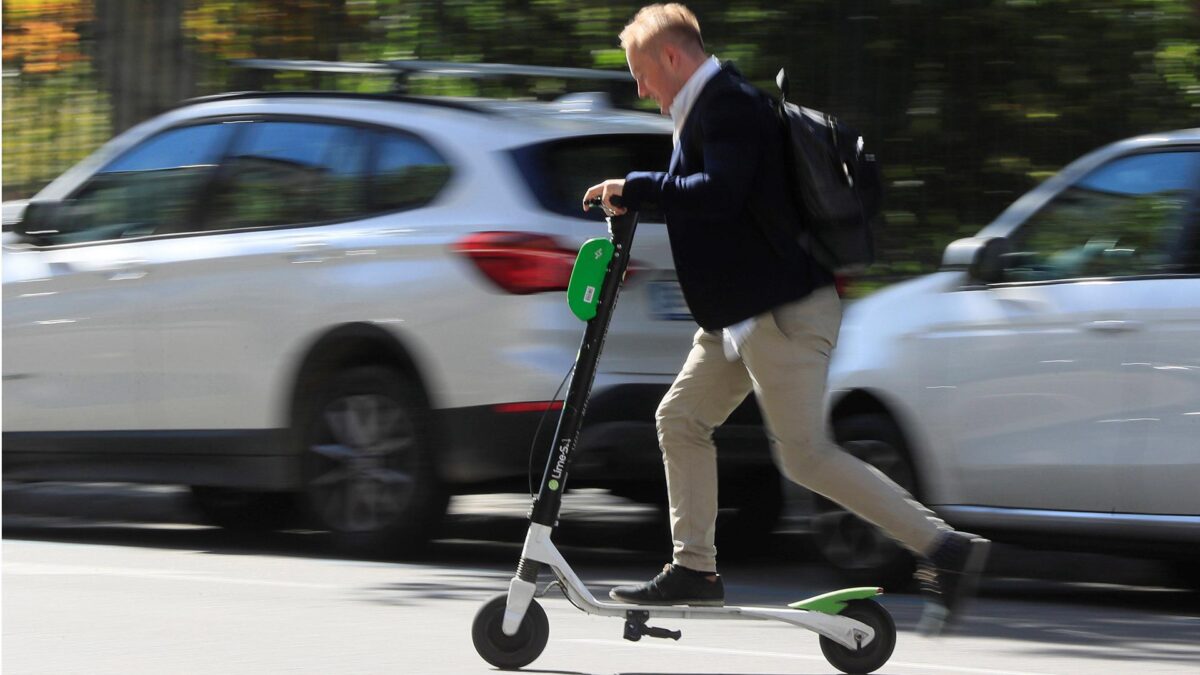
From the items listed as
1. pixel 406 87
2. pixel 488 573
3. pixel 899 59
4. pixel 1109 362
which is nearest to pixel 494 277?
pixel 488 573

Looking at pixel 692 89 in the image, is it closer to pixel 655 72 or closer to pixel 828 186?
pixel 655 72

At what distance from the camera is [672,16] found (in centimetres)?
553

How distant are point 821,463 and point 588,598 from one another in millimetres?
693

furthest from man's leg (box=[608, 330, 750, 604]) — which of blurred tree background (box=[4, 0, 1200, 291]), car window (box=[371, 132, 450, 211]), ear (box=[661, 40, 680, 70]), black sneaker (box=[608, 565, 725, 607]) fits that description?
blurred tree background (box=[4, 0, 1200, 291])

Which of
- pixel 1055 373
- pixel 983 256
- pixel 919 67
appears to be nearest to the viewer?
pixel 1055 373

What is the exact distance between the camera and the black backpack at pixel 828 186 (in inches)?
209

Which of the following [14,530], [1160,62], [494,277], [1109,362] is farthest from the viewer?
[1160,62]

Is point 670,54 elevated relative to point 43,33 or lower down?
elevated

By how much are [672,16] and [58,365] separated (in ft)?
14.8

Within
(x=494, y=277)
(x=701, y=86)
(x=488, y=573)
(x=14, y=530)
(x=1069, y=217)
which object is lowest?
(x=14, y=530)

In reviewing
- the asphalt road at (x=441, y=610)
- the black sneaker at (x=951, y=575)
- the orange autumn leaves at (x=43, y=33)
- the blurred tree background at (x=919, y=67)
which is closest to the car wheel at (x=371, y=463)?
the asphalt road at (x=441, y=610)

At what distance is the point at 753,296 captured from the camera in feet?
17.5

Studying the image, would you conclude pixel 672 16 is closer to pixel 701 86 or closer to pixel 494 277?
pixel 701 86

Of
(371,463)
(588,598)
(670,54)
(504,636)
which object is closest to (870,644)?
(588,598)
